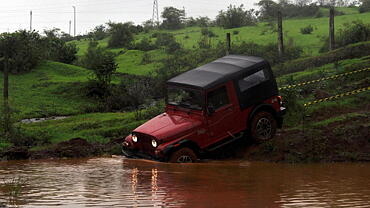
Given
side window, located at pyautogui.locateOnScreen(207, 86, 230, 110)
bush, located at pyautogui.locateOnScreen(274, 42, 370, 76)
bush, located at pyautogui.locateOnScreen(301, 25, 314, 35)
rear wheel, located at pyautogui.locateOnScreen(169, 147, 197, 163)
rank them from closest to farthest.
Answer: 1. rear wheel, located at pyautogui.locateOnScreen(169, 147, 197, 163)
2. side window, located at pyautogui.locateOnScreen(207, 86, 230, 110)
3. bush, located at pyautogui.locateOnScreen(274, 42, 370, 76)
4. bush, located at pyautogui.locateOnScreen(301, 25, 314, 35)

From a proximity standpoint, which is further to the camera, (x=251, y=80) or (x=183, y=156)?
(x=251, y=80)

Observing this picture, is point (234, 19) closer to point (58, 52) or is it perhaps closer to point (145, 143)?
point (58, 52)

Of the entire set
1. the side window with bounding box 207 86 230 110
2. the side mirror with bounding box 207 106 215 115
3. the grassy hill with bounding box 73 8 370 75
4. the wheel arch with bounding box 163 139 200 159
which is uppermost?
the grassy hill with bounding box 73 8 370 75

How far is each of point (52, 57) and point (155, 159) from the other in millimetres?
31936

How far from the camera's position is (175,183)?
1243cm

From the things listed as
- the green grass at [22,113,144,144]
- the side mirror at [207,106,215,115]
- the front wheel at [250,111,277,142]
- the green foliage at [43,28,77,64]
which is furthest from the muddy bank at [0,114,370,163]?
the green foliage at [43,28,77,64]

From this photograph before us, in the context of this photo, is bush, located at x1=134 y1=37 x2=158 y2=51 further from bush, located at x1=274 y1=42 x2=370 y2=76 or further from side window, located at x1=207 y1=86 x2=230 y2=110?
side window, located at x1=207 y1=86 x2=230 y2=110

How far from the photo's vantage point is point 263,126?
52.7 ft

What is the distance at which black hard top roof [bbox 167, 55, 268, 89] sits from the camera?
15164mm

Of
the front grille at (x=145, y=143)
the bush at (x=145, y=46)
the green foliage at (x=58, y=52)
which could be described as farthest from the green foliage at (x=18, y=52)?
the front grille at (x=145, y=143)

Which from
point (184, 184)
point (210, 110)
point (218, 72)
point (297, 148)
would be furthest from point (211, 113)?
point (184, 184)

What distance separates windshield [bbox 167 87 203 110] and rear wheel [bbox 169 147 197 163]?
1178 mm

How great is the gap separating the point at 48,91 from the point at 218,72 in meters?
19.9

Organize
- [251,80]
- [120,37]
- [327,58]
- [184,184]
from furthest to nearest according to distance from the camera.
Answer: [120,37], [327,58], [251,80], [184,184]
